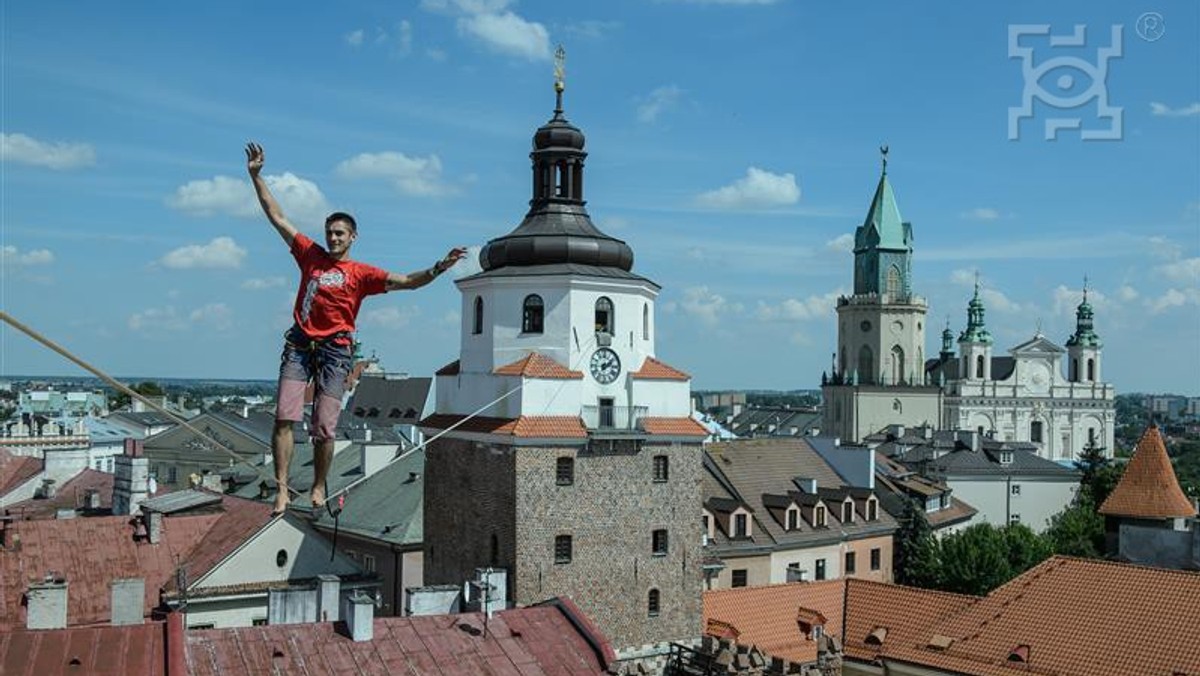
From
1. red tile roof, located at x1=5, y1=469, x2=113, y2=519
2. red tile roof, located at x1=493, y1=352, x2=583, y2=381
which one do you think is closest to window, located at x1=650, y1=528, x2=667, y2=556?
red tile roof, located at x1=493, y1=352, x2=583, y2=381

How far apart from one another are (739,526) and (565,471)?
19.4 meters

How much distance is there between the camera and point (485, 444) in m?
31.8

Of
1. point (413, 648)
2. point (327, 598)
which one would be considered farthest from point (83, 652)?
point (327, 598)

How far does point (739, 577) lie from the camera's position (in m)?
48.7

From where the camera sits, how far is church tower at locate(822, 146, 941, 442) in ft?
391

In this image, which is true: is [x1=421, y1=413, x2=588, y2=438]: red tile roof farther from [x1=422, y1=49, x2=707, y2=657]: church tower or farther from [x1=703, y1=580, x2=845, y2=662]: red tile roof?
[x1=703, y1=580, x2=845, y2=662]: red tile roof

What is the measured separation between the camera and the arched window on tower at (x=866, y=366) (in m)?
120

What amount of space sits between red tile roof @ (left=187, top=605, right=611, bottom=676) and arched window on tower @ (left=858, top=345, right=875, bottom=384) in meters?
97.8

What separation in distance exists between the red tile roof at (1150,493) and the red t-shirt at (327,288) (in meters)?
38.9

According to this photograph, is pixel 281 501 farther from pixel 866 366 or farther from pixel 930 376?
pixel 930 376

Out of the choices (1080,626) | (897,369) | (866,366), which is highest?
(866,366)

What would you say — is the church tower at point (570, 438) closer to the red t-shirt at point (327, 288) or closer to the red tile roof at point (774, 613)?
the red tile roof at point (774, 613)

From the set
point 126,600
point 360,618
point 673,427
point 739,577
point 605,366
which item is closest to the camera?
point 360,618

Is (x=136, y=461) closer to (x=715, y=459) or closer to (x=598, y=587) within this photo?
(x=598, y=587)
